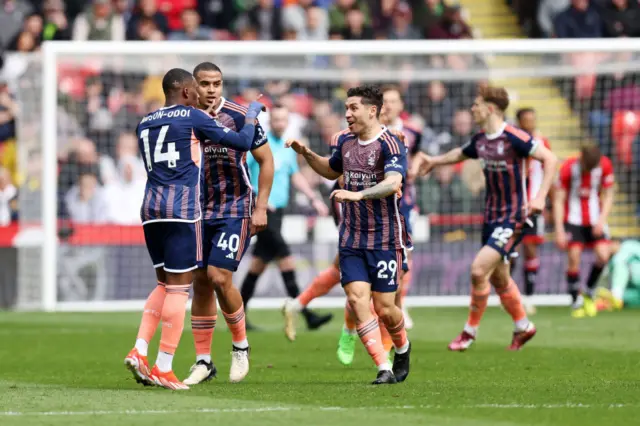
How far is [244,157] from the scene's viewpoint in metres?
8.72

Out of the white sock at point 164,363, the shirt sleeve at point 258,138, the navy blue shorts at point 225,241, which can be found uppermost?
the shirt sleeve at point 258,138

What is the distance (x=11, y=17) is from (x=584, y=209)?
9.39 metres

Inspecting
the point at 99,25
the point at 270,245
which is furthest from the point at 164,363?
the point at 99,25

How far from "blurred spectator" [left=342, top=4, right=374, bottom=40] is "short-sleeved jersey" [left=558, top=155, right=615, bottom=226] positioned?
5.38 meters

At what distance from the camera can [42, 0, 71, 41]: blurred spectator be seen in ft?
66.1

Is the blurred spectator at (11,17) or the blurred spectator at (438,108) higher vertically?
the blurred spectator at (11,17)

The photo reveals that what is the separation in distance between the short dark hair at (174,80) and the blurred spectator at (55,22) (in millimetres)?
12301

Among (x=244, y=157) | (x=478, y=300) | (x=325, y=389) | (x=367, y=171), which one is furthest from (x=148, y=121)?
(x=478, y=300)

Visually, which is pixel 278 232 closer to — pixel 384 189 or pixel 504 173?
pixel 504 173

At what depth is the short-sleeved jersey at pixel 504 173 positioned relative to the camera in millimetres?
11141

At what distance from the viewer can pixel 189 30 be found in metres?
20.5

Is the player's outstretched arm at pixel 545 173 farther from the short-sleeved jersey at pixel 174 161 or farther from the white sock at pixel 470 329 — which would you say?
the short-sleeved jersey at pixel 174 161

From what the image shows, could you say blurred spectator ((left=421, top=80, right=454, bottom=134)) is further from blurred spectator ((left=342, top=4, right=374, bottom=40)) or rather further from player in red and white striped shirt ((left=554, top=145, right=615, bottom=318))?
blurred spectator ((left=342, top=4, right=374, bottom=40))

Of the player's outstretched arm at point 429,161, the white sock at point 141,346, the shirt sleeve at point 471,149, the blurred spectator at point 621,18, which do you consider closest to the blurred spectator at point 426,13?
the blurred spectator at point 621,18
